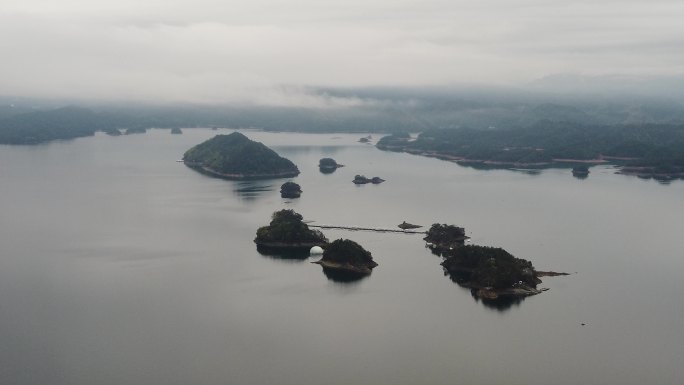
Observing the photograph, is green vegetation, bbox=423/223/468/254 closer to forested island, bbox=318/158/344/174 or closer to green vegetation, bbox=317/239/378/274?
green vegetation, bbox=317/239/378/274

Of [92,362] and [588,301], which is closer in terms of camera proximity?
[92,362]

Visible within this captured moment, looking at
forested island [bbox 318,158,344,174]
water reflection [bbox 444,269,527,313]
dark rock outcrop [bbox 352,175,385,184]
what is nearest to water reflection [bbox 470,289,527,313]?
water reflection [bbox 444,269,527,313]

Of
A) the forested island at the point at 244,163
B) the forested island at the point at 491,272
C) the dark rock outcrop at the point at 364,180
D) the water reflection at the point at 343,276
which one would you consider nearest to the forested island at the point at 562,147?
the dark rock outcrop at the point at 364,180

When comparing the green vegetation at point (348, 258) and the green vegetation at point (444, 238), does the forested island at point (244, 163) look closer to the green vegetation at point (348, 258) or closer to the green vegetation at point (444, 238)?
the green vegetation at point (444, 238)

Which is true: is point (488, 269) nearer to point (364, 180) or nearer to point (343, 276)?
point (343, 276)

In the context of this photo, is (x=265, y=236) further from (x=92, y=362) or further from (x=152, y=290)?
(x=92, y=362)

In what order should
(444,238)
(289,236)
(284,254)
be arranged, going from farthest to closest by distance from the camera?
(444,238), (289,236), (284,254)

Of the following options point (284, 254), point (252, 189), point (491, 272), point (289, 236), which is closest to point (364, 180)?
point (252, 189)

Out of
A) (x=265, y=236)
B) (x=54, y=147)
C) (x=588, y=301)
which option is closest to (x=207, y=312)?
(x=265, y=236)
